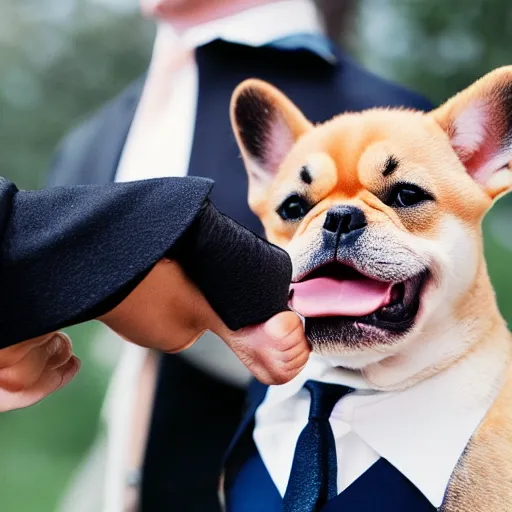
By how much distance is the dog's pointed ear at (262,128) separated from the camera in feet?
1.72

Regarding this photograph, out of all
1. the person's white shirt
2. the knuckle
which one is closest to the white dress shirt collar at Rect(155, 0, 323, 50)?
the person's white shirt

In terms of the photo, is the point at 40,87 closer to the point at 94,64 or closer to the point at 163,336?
the point at 94,64

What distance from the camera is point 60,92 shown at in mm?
1021

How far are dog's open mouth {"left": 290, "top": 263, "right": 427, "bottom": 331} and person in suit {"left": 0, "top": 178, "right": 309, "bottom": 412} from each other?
0.08 feet

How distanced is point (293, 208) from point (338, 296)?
0.26 ft

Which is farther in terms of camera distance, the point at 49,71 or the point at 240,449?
the point at 49,71

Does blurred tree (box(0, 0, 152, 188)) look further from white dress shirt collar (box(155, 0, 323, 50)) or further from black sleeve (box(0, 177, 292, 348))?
black sleeve (box(0, 177, 292, 348))

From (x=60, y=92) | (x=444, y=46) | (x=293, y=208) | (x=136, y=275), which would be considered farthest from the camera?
(x=60, y=92)

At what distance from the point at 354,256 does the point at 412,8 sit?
60 centimetres

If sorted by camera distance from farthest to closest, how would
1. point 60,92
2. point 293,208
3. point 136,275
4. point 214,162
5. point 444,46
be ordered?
1. point 60,92
2. point 444,46
3. point 214,162
4. point 293,208
5. point 136,275

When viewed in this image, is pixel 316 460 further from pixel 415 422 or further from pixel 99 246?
pixel 99 246

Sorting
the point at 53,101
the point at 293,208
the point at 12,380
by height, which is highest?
the point at 293,208

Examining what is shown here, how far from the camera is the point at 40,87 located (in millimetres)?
1028

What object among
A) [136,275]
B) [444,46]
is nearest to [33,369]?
[136,275]
